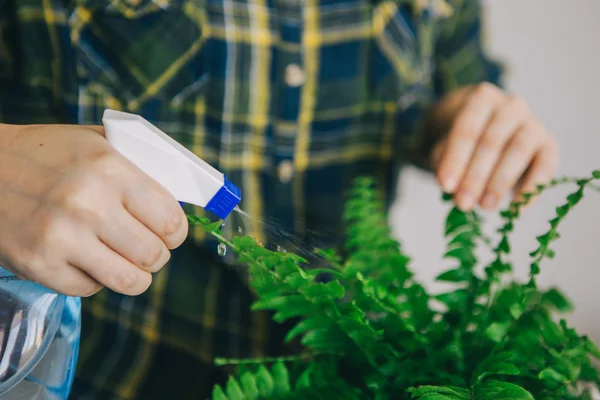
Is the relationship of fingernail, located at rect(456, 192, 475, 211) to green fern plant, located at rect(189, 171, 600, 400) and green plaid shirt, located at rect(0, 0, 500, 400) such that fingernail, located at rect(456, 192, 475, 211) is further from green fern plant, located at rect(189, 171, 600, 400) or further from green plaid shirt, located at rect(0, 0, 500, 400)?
green plaid shirt, located at rect(0, 0, 500, 400)

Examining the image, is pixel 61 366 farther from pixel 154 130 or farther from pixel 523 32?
pixel 523 32

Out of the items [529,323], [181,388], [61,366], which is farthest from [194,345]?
[529,323]

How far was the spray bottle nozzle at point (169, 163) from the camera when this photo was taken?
0.29 meters

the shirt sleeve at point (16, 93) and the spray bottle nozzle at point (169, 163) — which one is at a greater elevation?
the shirt sleeve at point (16, 93)

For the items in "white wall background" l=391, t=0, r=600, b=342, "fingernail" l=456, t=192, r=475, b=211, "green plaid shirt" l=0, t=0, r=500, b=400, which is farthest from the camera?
"white wall background" l=391, t=0, r=600, b=342

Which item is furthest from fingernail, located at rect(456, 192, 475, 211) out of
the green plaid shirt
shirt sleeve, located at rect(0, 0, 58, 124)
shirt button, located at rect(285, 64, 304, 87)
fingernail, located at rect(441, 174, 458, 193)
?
shirt sleeve, located at rect(0, 0, 58, 124)

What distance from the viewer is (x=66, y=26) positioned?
0.63 m

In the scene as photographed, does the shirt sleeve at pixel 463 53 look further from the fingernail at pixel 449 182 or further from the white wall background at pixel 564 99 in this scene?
the fingernail at pixel 449 182

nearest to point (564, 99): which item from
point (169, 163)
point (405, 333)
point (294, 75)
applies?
point (294, 75)

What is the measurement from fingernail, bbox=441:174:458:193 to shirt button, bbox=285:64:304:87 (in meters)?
0.29

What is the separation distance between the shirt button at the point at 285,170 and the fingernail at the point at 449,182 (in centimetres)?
29

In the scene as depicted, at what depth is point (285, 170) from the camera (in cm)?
75

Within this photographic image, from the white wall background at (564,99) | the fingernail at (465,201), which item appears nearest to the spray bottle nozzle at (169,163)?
the fingernail at (465,201)

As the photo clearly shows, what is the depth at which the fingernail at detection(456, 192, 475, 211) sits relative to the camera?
469 mm
